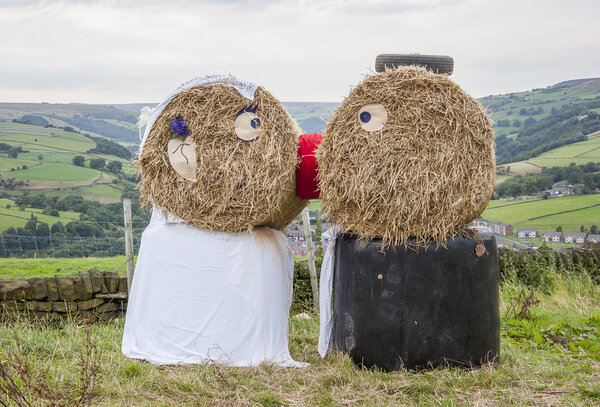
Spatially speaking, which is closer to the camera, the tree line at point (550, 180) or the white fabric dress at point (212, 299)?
Result: the white fabric dress at point (212, 299)

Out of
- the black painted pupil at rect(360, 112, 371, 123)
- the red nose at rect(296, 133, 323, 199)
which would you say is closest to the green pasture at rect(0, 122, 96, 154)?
the red nose at rect(296, 133, 323, 199)

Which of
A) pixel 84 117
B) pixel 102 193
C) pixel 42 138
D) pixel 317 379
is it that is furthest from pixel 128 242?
pixel 84 117

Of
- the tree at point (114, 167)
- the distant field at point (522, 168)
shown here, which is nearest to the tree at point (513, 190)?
the distant field at point (522, 168)

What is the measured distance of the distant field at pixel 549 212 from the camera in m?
A: 17.2

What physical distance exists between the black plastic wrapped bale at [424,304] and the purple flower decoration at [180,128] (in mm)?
1941

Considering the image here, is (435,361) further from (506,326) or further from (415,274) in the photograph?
(506,326)

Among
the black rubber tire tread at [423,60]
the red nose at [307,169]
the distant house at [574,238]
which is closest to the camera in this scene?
the red nose at [307,169]

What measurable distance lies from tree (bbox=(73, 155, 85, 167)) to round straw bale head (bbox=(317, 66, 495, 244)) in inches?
750

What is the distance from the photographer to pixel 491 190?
5414mm

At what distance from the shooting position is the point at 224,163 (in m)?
5.77

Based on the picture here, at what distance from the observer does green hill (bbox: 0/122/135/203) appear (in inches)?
789

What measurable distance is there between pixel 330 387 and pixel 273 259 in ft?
5.13

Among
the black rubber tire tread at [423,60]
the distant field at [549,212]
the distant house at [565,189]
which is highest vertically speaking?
the black rubber tire tread at [423,60]

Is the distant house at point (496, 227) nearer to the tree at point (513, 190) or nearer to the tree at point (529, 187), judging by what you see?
the tree at point (513, 190)
